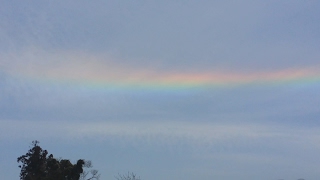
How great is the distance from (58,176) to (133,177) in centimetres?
1299

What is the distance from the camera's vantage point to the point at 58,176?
258ft

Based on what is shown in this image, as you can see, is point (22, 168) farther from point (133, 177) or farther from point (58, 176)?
point (133, 177)

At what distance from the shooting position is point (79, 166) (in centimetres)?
7950

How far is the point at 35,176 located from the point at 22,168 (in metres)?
→ 2.58

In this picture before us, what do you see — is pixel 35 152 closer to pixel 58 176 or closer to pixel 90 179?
pixel 58 176

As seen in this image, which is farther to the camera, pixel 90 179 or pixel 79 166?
pixel 90 179

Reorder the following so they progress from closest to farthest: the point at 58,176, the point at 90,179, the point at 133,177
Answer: the point at 133,177 → the point at 58,176 → the point at 90,179

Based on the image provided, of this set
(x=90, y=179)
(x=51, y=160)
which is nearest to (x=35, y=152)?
(x=51, y=160)

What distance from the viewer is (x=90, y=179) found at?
8462 centimetres

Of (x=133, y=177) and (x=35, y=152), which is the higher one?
(x=35, y=152)

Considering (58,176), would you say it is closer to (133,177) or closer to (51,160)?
(51,160)

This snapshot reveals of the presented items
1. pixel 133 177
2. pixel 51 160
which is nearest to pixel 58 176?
pixel 51 160

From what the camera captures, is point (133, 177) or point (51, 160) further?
point (51, 160)

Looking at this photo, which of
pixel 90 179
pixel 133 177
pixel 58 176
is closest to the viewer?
pixel 133 177
